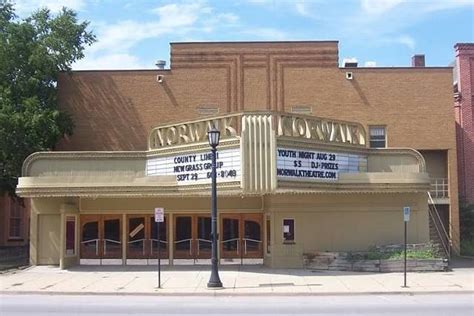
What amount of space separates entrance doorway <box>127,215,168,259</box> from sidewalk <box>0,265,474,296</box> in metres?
1.61

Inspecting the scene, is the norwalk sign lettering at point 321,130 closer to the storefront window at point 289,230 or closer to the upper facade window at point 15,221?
the storefront window at point 289,230

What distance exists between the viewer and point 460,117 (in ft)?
118

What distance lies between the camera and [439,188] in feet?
114

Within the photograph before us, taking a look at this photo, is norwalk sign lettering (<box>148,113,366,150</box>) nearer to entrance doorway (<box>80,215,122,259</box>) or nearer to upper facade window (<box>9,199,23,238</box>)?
entrance doorway (<box>80,215,122,259</box>)

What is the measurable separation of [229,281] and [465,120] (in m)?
19.3

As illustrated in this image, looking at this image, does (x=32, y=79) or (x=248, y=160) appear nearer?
(x=248, y=160)

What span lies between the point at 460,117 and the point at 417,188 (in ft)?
34.5

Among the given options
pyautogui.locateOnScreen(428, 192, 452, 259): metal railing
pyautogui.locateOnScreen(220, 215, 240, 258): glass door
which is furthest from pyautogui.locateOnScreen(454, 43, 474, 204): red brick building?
pyautogui.locateOnScreen(220, 215, 240, 258): glass door

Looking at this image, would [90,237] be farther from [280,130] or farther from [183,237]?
[280,130]

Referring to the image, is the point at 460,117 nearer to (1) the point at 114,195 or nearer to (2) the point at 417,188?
(2) the point at 417,188

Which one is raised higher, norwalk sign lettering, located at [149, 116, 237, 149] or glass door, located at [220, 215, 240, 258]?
norwalk sign lettering, located at [149, 116, 237, 149]

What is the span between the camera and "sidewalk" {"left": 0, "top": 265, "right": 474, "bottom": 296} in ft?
66.5

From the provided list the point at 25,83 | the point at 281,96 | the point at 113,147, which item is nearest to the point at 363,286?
the point at 281,96

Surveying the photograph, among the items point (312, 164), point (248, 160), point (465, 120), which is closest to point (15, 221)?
point (248, 160)
